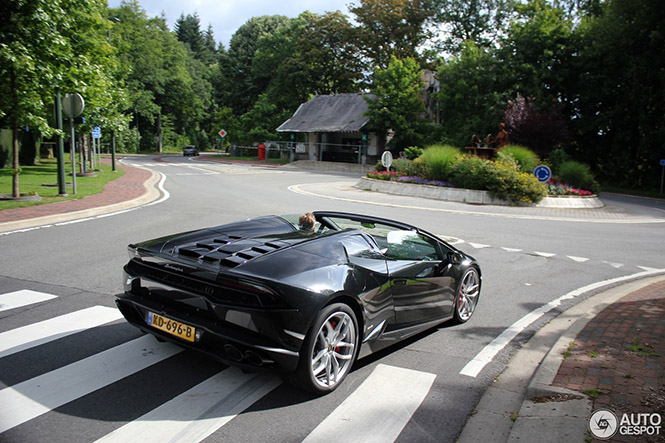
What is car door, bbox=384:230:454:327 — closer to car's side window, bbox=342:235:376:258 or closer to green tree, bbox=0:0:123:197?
car's side window, bbox=342:235:376:258

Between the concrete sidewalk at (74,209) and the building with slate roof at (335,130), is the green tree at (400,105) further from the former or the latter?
the concrete sidewalk at (74,209)

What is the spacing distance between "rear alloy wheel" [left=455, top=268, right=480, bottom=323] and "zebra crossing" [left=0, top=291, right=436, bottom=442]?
150 centimetres

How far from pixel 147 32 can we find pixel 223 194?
144 feet

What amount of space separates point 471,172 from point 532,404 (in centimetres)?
1803

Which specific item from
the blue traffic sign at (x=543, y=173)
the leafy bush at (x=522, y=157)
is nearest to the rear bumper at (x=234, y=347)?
the blue traffic sign at (x=543, y=173)

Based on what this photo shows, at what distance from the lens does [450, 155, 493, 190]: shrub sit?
20398 mm

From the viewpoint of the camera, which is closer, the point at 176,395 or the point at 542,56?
the point at 176,395

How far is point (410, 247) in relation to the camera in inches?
203

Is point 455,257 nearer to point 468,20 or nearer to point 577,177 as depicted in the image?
point 577,177

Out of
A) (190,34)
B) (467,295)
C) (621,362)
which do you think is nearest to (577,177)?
(467,295)

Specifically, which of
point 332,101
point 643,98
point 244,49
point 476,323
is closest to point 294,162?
point 332,101

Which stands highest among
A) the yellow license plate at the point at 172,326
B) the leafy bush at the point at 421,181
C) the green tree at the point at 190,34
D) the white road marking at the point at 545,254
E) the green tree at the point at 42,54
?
the green tree at the point at 190,34

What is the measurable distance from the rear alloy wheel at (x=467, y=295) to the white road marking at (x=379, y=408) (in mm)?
1488

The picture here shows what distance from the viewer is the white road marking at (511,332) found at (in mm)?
4625
